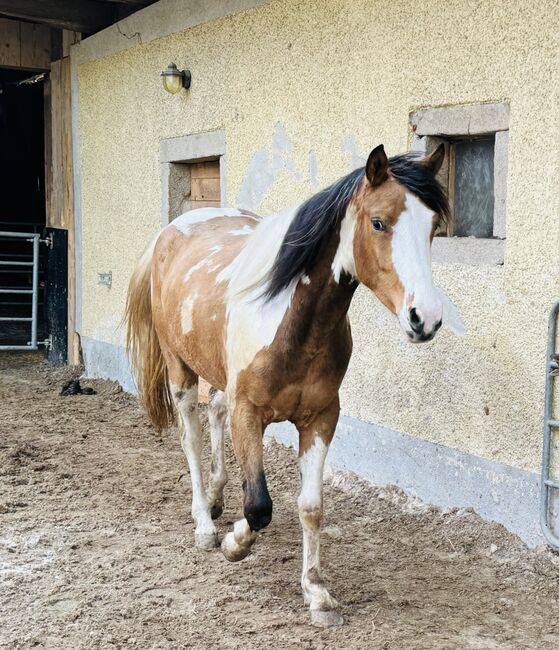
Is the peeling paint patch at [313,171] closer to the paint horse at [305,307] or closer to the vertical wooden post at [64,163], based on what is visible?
the paint horse at [305,307]

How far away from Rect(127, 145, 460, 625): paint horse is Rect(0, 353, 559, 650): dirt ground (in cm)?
20

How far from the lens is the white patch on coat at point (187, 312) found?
4094mm

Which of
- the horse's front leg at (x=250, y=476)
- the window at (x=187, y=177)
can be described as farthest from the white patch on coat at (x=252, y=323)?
the window at (x=187, y=177)

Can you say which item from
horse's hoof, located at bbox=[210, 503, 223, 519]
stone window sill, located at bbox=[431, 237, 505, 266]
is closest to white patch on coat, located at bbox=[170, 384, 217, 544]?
horse's hoof, located at bbox=[210, 503, 223, 519]

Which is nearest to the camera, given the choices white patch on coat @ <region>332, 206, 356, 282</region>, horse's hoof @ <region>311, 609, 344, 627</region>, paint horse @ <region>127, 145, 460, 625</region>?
paint horse @ <region>127, 145, 460, 625</region>

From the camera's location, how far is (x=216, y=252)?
13.9 feet

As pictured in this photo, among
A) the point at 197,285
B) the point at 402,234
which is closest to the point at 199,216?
the point at 197,285

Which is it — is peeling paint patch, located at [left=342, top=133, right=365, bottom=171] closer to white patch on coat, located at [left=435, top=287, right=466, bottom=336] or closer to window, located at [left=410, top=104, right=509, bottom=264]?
window, located at [left=410, top=104, right=509, bottom=264]

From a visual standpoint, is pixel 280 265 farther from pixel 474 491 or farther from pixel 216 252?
pixel 474 491

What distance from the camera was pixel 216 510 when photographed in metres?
4.45

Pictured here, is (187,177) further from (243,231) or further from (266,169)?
(243,231)

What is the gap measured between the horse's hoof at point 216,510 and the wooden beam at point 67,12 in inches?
206

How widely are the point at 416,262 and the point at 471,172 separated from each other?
1.89 metres

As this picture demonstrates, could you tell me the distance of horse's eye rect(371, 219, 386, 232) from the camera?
2.85 m
